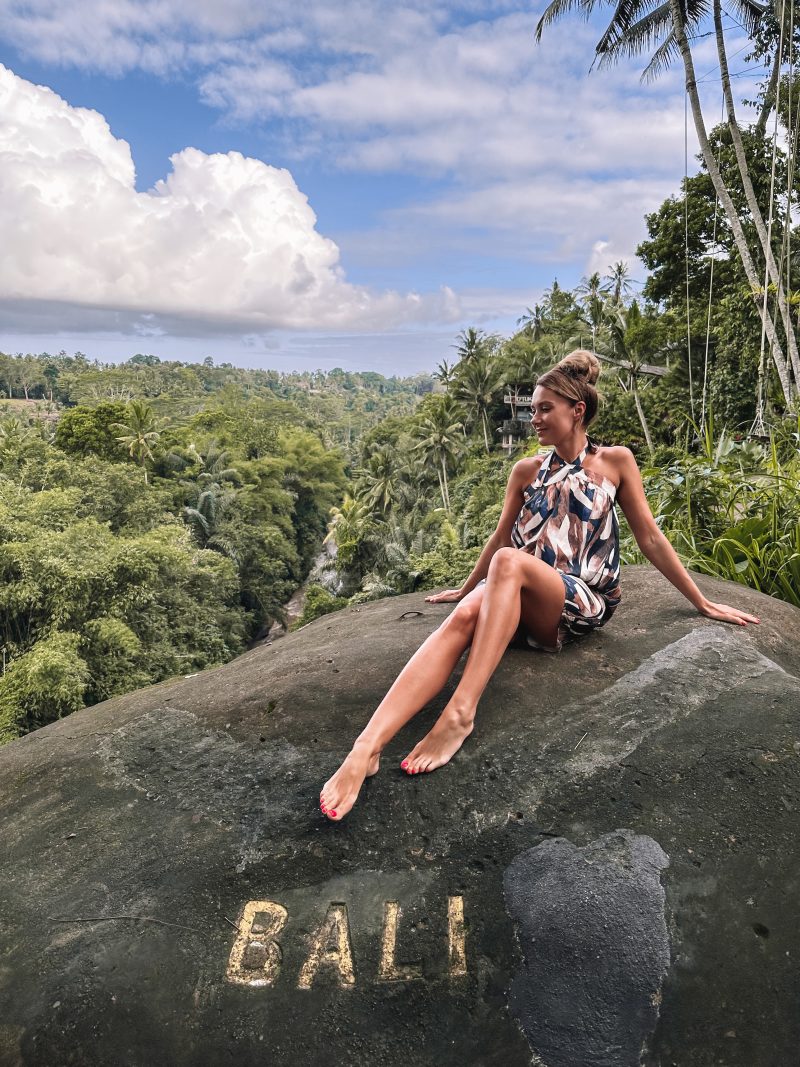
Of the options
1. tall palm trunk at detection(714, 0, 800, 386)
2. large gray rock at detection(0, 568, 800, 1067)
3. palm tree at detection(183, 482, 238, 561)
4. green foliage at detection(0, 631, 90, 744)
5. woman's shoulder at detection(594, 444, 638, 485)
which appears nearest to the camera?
large gray rock at detection(0, 568, 800, 1067)

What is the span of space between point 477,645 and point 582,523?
0.72 meters

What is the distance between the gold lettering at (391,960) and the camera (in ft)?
5.29

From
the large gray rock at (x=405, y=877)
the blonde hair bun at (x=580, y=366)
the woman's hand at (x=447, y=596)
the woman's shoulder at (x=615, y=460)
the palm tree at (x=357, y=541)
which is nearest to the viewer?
the large gray rock at (x=405, y=877)

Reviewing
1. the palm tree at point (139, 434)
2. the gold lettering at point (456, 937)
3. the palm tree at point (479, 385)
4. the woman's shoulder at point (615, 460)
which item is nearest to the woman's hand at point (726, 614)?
the woman's shoulder at point (615, 460)

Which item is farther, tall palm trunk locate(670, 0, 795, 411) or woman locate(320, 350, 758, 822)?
tall palm trunk locate(670, 0, 795, 411)

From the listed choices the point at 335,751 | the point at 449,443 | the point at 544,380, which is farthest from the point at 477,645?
the point at 449,443

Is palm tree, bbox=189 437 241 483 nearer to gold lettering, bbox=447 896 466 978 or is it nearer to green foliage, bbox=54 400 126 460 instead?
green foliage, bbox=54 400 126 460

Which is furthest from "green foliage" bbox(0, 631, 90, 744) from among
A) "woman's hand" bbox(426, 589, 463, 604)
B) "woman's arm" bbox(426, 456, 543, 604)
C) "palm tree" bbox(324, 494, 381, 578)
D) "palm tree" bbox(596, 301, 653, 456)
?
"palm tree" bbox(324, 494, 381, 578)

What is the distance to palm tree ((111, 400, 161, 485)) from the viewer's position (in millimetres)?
30047

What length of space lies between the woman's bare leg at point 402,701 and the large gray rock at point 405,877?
0.21 ft

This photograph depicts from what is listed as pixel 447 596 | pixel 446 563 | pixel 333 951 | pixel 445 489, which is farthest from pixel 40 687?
pixel 445 489

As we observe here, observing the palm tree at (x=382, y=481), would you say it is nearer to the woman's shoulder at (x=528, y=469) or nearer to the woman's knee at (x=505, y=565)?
the woman's shoulder at (x=528, y=469)

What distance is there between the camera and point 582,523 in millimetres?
2660

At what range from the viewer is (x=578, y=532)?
2.67 meters
